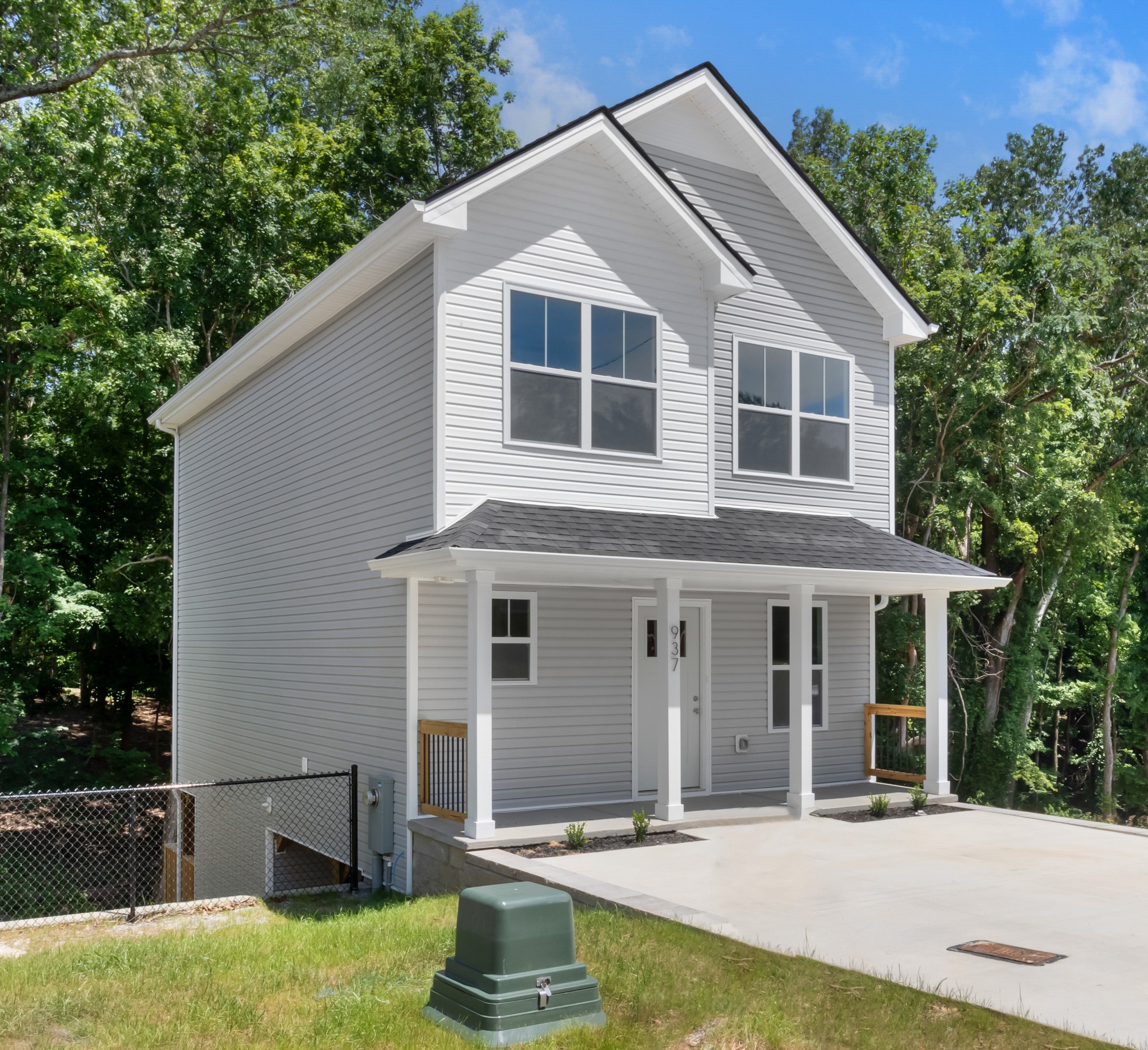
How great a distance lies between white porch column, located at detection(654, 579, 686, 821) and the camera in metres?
10.8

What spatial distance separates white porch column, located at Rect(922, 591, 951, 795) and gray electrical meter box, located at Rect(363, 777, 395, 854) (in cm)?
620

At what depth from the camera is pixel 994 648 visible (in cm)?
2102

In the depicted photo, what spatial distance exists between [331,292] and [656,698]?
5.82m

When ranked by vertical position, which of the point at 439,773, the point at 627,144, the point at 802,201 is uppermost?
the point at 802,201

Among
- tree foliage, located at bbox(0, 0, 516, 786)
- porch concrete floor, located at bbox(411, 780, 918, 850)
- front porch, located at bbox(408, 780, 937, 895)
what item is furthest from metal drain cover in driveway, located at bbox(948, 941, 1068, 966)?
tree foliage, located at bbox(0, 0, 516, 786)

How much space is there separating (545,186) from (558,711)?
554 centimetres

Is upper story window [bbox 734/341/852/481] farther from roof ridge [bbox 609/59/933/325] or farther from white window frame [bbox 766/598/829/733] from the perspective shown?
white window frame [bbox 766/598/829/733]

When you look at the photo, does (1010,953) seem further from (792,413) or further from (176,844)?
(176,844)

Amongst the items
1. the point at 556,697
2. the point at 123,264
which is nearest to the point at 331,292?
the point at 556,697

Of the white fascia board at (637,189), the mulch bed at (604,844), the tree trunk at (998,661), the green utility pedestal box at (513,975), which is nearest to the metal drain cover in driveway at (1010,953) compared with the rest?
the green utility pedestal box at (513,975)

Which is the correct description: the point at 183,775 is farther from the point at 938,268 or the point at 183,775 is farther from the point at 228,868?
the point at 938,268

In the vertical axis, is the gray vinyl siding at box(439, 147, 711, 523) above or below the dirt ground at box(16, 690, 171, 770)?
above

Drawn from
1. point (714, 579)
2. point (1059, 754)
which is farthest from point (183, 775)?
point (1059, 754)

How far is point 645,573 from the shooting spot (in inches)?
416
